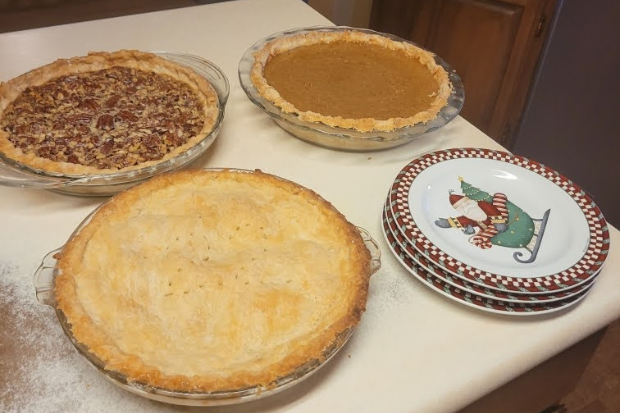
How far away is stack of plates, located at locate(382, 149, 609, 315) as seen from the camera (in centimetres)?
82

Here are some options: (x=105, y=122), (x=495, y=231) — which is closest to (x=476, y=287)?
(x=495, y=231)

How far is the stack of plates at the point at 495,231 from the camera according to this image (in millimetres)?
821

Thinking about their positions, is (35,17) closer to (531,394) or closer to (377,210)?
(377,210)

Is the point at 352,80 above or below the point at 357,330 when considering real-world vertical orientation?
above

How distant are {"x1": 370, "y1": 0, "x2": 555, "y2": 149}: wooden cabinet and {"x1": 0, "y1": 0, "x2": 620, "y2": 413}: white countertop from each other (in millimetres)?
1266

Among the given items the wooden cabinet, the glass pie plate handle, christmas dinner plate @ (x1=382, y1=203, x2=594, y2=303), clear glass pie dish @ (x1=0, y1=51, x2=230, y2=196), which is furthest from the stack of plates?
the wooden cabinet

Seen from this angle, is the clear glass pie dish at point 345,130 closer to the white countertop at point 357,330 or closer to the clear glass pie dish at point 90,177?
the white countertop at point 357,330

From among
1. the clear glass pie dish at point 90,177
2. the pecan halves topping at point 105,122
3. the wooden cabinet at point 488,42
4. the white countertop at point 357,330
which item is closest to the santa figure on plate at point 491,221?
the white countertop at point 357,330

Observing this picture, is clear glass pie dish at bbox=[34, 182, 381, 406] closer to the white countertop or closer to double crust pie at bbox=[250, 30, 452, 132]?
the white countertop

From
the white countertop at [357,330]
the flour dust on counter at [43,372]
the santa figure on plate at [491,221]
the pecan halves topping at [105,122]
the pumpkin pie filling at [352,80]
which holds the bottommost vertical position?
the flour dust on counter at [43,372]

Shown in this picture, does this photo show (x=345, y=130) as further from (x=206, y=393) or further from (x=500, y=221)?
(x=206, y=393)

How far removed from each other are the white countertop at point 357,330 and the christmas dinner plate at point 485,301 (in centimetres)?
3

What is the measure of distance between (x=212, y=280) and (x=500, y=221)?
20.6 inches

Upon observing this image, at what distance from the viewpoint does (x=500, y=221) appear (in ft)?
3.16
